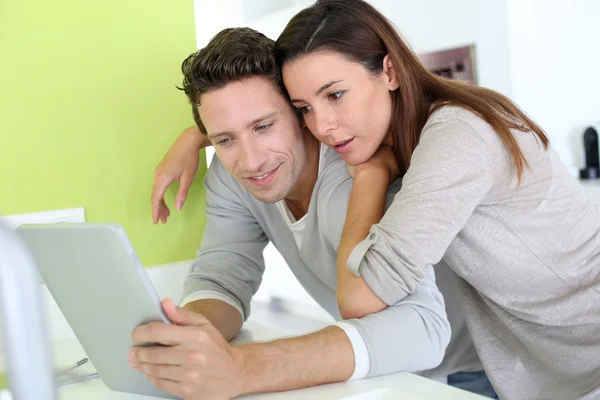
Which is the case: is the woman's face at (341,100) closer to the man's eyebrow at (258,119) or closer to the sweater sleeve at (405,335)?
the man's eyebrow at (258,119)

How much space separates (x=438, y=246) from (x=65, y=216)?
0.83 metres

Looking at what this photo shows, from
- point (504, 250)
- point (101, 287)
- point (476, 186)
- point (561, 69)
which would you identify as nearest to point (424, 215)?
point (476, 186)

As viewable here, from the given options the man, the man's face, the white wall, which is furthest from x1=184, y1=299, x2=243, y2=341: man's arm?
the white wall

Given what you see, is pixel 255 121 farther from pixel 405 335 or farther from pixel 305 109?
pixel 405 335

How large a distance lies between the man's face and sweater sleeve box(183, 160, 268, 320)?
171mm

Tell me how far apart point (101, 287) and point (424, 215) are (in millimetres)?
483

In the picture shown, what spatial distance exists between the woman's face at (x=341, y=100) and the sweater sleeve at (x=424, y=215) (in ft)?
0.59

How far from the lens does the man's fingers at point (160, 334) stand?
2.83ft

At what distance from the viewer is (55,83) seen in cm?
148

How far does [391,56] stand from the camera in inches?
51.0

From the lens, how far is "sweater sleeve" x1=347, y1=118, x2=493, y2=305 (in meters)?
1.04

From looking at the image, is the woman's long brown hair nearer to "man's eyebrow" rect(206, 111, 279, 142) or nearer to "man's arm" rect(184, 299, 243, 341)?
"man's eyebrow" rect(206, 111, 279, 142)

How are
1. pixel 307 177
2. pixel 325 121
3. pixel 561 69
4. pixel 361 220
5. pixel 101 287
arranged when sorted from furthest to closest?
pixel 561 69 < pixel 307 177 < pixel 325 121 < pixel 361 220 < pixel 101 287

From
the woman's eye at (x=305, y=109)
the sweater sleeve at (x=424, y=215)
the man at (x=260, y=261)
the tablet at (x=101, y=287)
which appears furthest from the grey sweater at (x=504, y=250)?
the tablet at (x=101, y=287)
